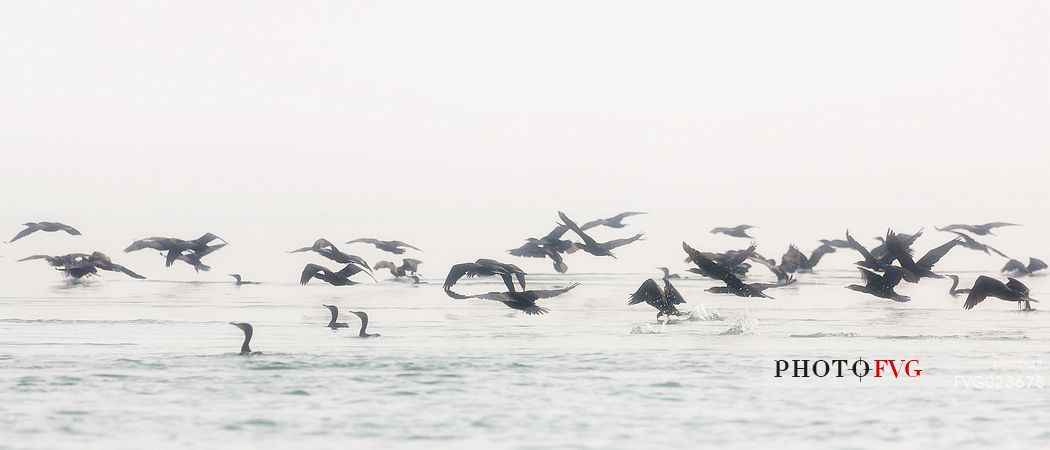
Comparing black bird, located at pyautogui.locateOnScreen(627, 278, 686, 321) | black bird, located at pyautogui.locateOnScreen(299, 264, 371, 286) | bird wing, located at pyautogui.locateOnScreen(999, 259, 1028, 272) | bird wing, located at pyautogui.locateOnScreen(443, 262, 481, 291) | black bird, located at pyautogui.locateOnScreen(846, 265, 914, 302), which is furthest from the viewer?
bird wing, located at pyautogui.locateOnScreen(999, 259, 1028, 272)

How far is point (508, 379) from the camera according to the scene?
15023mm

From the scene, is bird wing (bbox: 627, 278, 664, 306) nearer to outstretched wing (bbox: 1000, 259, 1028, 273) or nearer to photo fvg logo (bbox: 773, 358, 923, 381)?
photo fvg logo (bbox: 773, 358, 923, 381)

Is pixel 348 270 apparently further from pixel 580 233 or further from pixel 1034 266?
pixel 1034 266

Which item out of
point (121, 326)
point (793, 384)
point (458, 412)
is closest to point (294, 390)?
point (458, 412)

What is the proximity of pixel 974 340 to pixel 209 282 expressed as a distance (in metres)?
17.8

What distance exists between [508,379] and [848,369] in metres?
3.98

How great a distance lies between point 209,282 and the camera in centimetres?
2988

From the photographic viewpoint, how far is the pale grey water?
482 inches

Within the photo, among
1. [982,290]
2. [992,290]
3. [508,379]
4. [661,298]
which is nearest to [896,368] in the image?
[508,379]

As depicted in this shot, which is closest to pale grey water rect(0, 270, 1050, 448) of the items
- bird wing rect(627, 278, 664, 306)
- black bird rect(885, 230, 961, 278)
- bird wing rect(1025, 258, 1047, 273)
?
bird wing rect(627, 278, 664, 306)

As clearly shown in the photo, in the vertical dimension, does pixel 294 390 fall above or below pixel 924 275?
below

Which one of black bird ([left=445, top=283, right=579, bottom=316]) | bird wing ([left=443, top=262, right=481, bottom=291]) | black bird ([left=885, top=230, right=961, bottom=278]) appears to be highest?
black bird ([left=885, top=230, right=961, bottom=278])

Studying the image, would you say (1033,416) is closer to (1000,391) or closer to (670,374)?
(1000,391)

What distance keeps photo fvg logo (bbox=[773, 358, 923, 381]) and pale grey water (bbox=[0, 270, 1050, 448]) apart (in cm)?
29
